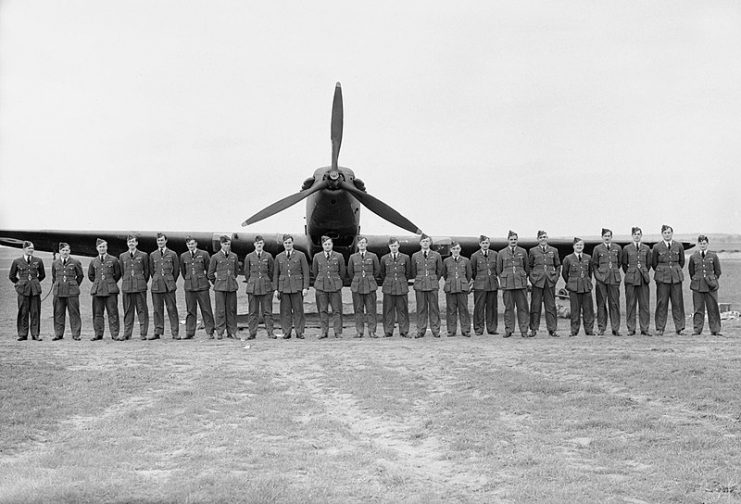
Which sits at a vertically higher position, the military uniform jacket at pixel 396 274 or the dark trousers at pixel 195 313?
the military uniform jacket at pixel 396 274

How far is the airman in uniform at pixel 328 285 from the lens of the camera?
12.3 metres

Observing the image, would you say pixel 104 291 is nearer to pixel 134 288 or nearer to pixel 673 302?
pixel 134 288

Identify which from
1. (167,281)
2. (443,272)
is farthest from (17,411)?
(443,272)

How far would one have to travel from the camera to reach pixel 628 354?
8633 millimetres

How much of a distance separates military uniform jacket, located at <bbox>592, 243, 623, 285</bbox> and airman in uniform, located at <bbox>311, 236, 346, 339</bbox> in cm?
445

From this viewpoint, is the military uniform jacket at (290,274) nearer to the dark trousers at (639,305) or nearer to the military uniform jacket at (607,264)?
the military uniform jacket at (607,264)

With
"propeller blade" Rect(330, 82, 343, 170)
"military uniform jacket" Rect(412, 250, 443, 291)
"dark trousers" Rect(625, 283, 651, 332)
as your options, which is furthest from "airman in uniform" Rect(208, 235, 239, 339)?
"dark trousers" Rect(625, 283, 651, 332)

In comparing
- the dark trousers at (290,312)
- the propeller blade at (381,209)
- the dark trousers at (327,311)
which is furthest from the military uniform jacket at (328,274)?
the propeller blade at (381,209)

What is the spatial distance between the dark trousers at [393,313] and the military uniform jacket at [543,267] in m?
2.26

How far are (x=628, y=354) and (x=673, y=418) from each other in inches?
126

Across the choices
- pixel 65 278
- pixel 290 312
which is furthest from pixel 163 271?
pixel 290 312

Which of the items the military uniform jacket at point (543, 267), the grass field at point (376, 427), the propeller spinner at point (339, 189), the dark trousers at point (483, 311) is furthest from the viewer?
the propeller spinner at point (339, 189)

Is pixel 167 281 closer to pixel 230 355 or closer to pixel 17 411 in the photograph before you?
pixel 230 355

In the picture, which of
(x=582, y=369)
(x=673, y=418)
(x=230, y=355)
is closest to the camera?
(x=673, y=418)
